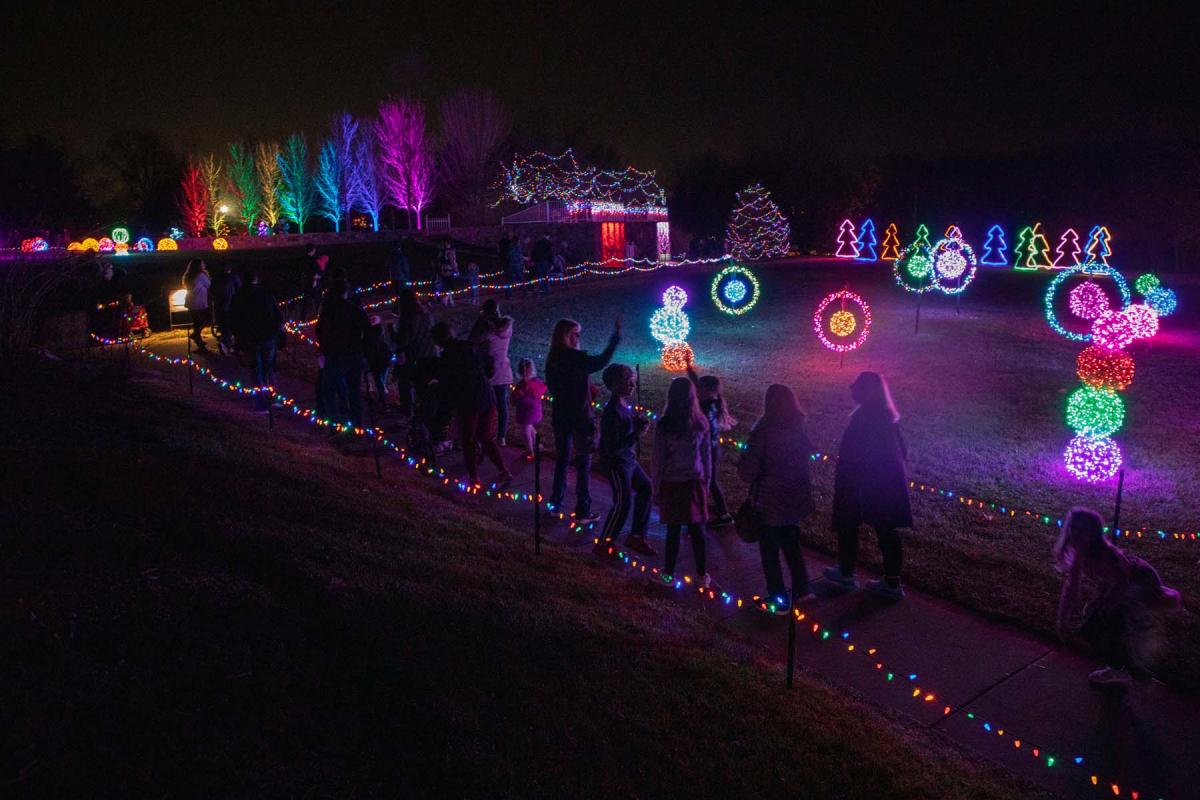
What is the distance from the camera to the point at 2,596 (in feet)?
12.3

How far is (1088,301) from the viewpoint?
20641 millimetres

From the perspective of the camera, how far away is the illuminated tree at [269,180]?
65000 millimetres

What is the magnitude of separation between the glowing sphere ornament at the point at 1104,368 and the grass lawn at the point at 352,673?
39.0 feet

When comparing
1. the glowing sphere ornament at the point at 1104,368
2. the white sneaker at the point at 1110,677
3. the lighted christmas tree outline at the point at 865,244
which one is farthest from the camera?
the lighted christmas tree outline at the point at 865,244

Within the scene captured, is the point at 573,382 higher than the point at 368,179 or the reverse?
the reverse

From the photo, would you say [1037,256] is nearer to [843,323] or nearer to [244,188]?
[843,323]

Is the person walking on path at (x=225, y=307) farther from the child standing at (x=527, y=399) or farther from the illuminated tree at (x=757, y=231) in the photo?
the illuminated tree at (x=757, y=231)

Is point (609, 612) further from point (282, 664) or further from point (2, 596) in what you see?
point (2, 596)

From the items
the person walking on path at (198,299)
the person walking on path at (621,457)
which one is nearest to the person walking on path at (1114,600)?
the person walking on path at (621,457)

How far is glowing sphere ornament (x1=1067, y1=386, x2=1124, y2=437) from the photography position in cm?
1151

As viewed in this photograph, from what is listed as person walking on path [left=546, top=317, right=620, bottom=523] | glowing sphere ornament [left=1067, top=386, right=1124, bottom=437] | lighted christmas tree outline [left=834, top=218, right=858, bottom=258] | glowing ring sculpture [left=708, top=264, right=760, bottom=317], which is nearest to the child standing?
person walking on path [left=546, top=317, right=620, bottom=523]

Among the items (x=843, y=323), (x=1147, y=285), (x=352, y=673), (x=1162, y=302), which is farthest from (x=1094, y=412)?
(x=1147, y=285)

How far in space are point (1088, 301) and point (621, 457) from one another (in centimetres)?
1832

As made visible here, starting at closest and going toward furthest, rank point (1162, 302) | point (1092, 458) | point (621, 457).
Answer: point (621, 457) < point (1092, 458) < point (1162, 302)
